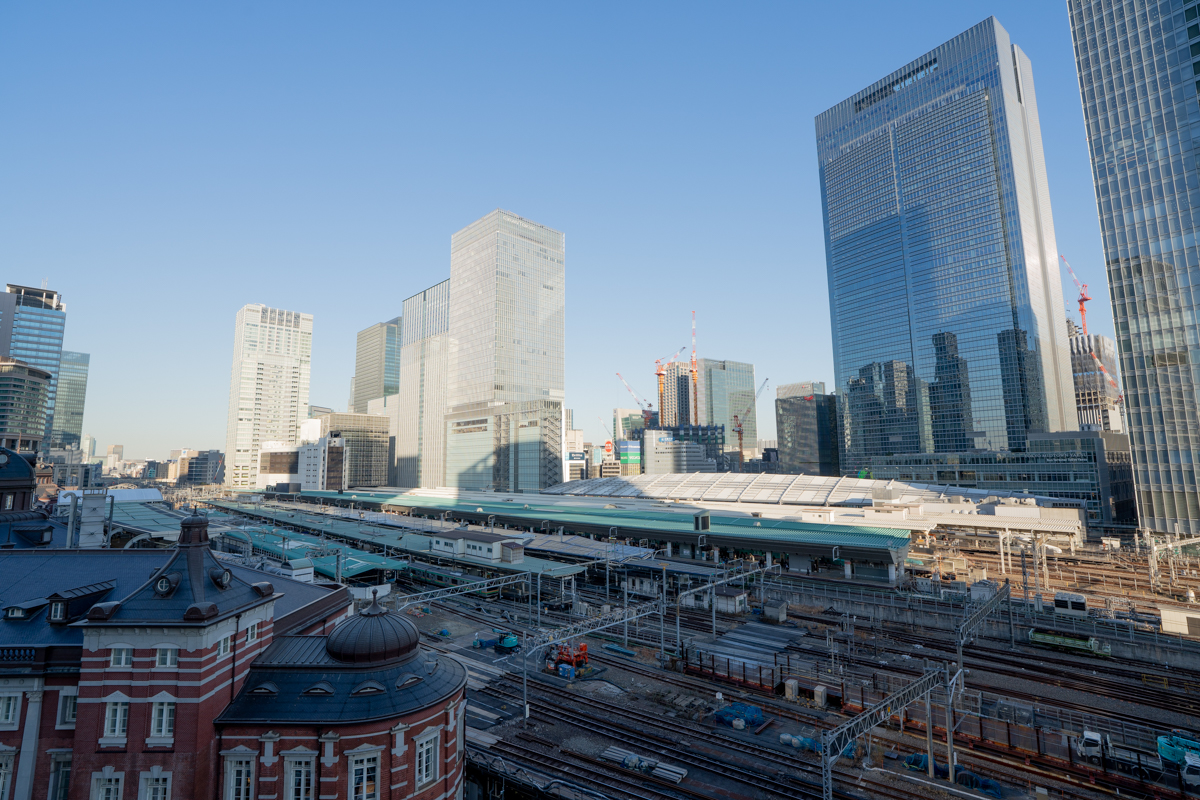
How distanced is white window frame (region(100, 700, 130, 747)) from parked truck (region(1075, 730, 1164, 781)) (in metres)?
49.5

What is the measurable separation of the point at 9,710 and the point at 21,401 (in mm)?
219097

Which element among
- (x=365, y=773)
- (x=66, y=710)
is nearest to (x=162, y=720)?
(x=66, y=710)

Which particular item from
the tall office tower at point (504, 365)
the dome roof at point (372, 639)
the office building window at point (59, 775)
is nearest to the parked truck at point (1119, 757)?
the dome roof at point (372, 639)

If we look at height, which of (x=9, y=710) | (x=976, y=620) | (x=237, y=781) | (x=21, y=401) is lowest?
(x=237, y=781)

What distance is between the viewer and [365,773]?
24.7 m

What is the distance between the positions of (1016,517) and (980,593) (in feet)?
153

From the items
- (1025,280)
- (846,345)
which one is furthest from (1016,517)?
(846,345)

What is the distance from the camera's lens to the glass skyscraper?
9081 cm

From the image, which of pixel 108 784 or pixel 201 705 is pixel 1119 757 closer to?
pixel 201 705

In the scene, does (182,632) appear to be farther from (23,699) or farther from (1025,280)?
(1025,280)

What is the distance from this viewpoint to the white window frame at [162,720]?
24625mm

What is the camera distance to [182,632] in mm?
24812

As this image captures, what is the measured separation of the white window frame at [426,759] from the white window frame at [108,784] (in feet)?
40.3

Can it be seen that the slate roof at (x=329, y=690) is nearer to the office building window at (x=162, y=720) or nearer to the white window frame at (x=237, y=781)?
the white window frame at (x=237, y=781)
